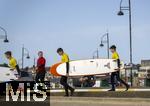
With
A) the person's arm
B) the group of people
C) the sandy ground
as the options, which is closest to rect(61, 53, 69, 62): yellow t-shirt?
the group of people

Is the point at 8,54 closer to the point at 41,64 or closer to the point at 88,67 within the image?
the point at 41,64

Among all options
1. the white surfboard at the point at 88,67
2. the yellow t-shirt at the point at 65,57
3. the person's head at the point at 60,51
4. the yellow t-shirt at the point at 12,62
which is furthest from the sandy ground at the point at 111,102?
the white surfboard at the point at 88,67

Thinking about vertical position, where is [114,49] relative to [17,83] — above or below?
above

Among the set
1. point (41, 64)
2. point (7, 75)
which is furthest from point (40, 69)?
point (7, 75)

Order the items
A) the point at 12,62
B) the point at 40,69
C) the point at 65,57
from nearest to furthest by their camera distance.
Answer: the point at 65,57 < the point at 40,69 < the point at 12,62

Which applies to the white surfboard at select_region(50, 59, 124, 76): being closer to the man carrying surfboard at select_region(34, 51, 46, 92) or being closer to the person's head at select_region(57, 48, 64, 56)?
the man carrying surfboard at select_region(34, 51, 46, 92)

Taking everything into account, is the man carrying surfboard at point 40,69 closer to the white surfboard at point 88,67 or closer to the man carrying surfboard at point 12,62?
the man carrying surfboard at point 12,62

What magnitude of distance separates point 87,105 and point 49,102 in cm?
133

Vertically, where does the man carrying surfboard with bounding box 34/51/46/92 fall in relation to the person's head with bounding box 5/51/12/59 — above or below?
below

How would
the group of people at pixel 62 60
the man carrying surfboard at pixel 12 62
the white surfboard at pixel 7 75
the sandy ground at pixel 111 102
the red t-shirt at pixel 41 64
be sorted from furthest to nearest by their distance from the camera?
→ the white surfboard at pixel 7 75
the man carrying surfboard at pixel 12 62
the red t-shirt at pixel 41 64
the group of people at pixel 62 60
the sandy ground at pixel 111 102

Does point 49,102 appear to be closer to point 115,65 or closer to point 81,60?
point 115,65

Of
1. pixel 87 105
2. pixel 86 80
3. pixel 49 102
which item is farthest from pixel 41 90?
pixel 86 80

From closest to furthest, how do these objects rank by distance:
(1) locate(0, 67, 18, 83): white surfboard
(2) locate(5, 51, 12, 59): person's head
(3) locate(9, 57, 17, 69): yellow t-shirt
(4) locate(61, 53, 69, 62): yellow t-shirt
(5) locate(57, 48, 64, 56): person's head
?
(5) locate(57, 48, 64, 56): person's head
(4) locate(61, 53, 69, 62): yellow t-shirt
(2) locate(5, 51, 12, 59): person's head
(3) locate(9, 57, 17, 69): yellow t-shirt
(1) locate(0, 67, 18, 83): white surfboard

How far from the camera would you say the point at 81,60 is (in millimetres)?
24484
